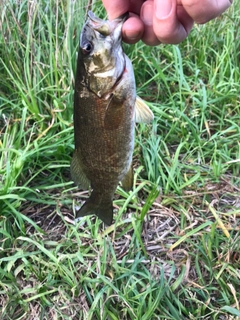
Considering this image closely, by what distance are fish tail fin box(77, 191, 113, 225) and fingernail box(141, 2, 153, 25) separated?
0.62m

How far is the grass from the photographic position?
1.88 meters

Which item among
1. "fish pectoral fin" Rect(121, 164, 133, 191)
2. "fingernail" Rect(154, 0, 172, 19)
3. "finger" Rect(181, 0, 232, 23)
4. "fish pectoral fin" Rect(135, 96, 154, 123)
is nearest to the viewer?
"finger" Rect(181, 0, 232, 23)

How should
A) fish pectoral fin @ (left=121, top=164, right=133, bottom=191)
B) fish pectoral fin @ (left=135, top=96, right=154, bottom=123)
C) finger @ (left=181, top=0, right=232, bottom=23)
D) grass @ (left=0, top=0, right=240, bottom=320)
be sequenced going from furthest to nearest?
grass @ (left=0, top=0, right=240, bottom=320) < fish pectoral fin @ (left=121, top=164, right=133, bottom=191) < fish pectoral fin @ (left=135, top=96, right=154, bottom=123) < finger @ (left=181, top=0, right=232, bottom=23)

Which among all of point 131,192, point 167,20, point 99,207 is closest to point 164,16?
point 167,20

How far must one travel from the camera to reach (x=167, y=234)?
2.16 metres

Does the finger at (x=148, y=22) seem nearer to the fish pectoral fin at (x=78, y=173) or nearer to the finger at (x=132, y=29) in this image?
the finger at (x=132, y=29)

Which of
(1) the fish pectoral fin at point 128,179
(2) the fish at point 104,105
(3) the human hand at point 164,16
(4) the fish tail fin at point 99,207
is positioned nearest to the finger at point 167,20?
(3) the human hand at point 164,16

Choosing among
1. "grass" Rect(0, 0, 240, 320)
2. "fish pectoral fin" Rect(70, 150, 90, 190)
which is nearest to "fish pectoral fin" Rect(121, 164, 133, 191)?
"fish pectoral fin" Rect(70, 150, 90, 190)

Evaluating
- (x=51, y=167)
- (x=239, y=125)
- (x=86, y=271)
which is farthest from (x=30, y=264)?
(x=239, y=125)

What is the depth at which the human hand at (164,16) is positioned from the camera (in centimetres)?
113

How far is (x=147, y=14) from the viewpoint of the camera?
4.74 ft

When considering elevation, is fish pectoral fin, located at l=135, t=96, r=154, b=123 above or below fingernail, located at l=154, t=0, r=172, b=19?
below

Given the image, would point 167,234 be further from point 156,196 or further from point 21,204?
point 21,204

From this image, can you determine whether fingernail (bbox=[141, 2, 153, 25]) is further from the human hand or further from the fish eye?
the fish eye
